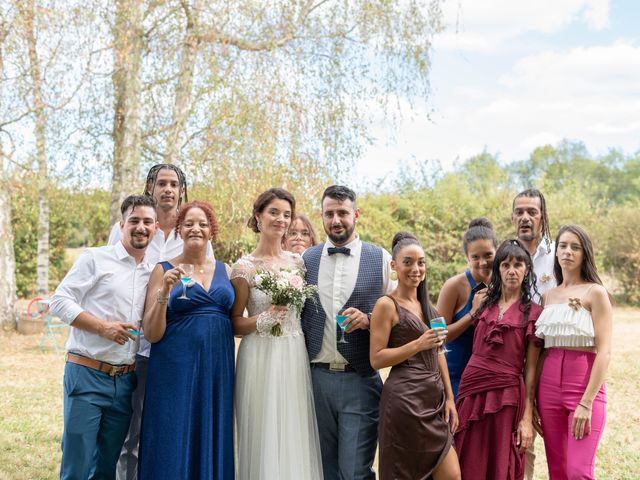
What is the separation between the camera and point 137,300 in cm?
450

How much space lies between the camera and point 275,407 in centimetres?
439

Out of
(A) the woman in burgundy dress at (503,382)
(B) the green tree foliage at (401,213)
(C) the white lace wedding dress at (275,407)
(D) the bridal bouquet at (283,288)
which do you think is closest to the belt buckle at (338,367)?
(C) the white lace wedding dress at (275,407)

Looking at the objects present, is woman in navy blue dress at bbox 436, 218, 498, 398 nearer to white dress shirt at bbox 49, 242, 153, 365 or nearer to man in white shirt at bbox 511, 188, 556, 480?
man in white shirt at bbox 511, 188, 556, 480

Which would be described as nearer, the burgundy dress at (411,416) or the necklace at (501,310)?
the burgundy dress at (411,416)

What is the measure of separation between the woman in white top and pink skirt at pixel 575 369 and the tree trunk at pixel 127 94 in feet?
26.7

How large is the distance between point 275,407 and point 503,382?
150 cm

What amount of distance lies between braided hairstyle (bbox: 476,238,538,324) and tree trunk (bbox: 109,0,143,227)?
25.4 ft

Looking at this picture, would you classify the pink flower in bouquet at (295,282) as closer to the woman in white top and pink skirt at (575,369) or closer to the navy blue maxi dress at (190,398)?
the navy blue maxi dress at (190,398)

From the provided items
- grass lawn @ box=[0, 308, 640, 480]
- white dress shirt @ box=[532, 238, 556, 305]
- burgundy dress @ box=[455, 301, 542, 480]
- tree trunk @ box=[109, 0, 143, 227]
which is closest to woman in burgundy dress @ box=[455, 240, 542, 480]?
burgundy dress @ box=[455, 301, 542, 480]

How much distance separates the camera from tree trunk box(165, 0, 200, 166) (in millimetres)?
10734

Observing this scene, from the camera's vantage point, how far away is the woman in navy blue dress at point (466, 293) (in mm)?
4793

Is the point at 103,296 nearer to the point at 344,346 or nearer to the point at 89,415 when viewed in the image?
the point at 89,415

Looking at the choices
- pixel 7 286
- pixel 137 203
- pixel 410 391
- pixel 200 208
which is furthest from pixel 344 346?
pixel 7 286

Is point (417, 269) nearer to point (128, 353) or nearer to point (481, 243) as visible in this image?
point (481, 243)
